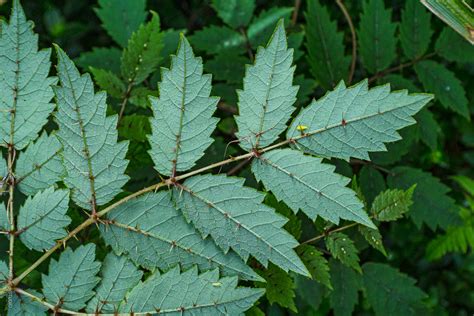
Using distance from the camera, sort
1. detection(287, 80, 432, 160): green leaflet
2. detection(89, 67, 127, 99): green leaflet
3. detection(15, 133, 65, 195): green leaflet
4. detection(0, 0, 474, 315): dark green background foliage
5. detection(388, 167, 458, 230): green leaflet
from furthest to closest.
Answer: detection(388, 167, 458, 230): green leaflet, detection(89, 67, 127, 99): green leaflet, detection(0, 0, 474, 315): dark green background foliage, detection(15, 133, 65, 195): green leaflet, detection(287, 80, 432, 160): green leaflet

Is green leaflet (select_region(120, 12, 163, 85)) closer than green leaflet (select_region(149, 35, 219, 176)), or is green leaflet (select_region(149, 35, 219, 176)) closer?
green leaflet (select_region(149, 35, 219, 176))

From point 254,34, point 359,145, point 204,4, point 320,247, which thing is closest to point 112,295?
point 359,145

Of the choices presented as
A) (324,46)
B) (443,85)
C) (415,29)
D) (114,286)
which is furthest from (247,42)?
(114,286)

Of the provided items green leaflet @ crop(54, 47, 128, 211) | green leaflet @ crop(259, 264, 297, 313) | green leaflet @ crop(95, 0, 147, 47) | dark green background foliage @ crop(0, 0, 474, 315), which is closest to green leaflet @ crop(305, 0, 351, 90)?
dark green background foliage @ crop(0, 0, 474, 315)

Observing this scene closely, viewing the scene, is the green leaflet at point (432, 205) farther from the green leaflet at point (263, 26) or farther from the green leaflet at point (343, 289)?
the green leaflet at point (263, 26)

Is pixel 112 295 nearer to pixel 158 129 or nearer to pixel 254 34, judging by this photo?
pixel 158 129

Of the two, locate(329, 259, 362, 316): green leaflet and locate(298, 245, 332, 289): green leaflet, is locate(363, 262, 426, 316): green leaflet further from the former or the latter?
locate(298, 245, 332, 289): green leaflet
